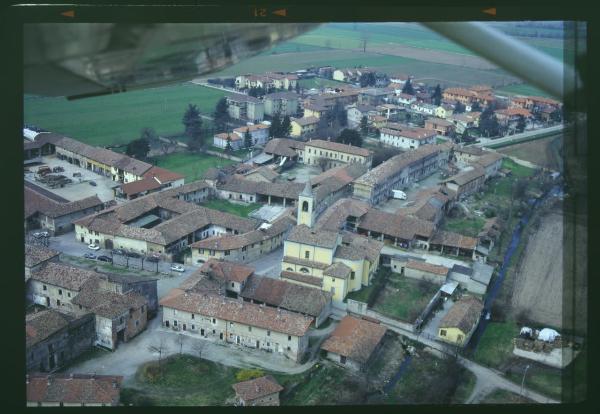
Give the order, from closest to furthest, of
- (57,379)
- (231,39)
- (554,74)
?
(554,74) → (231,39) → (57,379)

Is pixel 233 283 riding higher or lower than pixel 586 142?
lower

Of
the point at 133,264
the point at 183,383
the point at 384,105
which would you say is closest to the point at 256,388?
the point at 183,383

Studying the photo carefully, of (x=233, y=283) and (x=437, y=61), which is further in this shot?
(x=437, y=61)

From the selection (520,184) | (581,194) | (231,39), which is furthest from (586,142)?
(520,184)

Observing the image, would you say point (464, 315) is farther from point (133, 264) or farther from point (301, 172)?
point (301, 172)

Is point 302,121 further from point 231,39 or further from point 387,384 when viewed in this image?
point 231,39

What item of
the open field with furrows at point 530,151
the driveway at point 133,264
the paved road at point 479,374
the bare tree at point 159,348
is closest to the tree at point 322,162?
the open field with furrows at point 530,151
